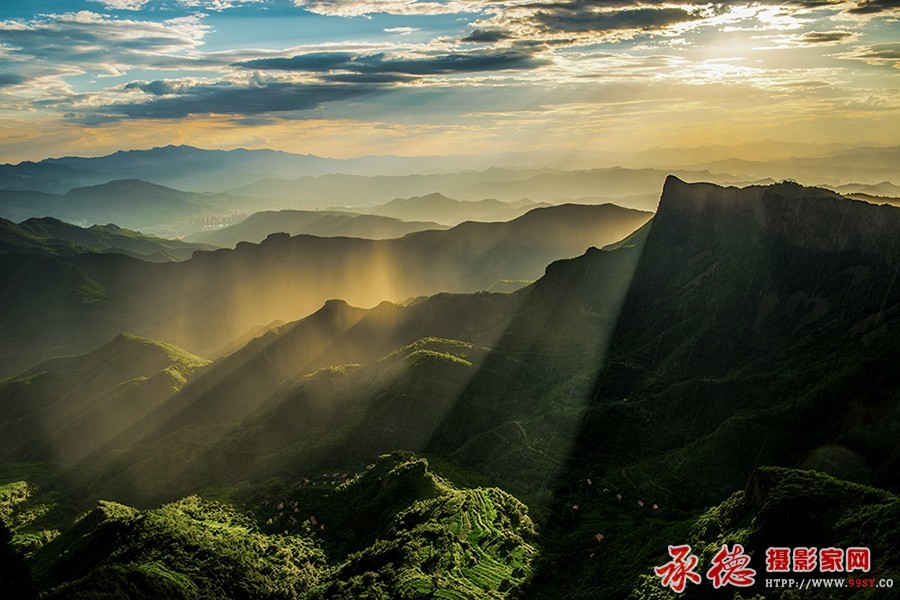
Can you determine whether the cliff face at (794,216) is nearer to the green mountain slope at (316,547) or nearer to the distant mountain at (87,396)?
the green mountain slope at (316,547)

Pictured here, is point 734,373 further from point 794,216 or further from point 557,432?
point 794,216

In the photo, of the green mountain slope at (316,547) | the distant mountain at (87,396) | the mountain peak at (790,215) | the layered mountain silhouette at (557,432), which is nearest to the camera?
the green mountain slope at (316,547)

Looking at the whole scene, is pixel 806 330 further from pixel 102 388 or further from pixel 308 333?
pixel 102 388

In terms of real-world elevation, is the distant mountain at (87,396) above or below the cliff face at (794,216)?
below

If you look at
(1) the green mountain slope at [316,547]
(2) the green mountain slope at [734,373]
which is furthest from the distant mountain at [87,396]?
(2) the green mountain slope at [734,373]

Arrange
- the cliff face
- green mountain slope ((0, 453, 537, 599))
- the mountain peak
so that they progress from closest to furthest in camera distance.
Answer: green mountain slope ((0, 453, 537, 599)) < the cliff face < the mountain peak

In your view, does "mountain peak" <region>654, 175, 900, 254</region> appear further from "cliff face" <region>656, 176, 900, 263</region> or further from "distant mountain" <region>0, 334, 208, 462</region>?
"distant mountain" <region>0, 334, 208, 462</region>

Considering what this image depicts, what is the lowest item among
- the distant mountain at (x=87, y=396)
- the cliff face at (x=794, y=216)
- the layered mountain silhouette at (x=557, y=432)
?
the distant mountain at (x=87, y=396)

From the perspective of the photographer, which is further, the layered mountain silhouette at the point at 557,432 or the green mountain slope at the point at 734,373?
the green mountain slope at the point at 734,373

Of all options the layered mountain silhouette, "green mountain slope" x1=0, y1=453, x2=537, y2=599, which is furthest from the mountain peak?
"green mountain slope" x1=0, y1=453, x2=537, y2=599

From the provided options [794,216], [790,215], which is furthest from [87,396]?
[794,216]

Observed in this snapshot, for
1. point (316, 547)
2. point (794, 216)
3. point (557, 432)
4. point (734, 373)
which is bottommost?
point (557, 432)

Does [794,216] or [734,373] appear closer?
[734,373]
